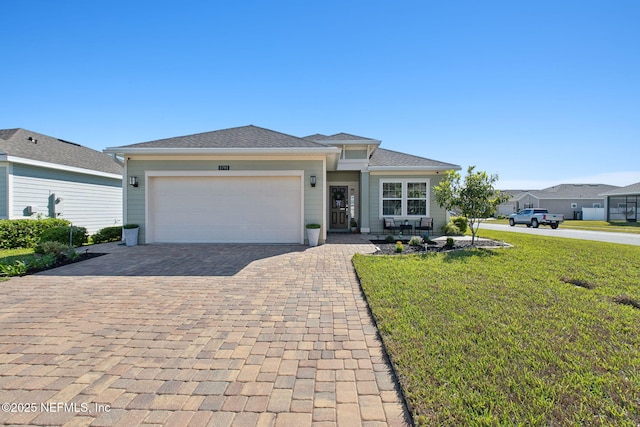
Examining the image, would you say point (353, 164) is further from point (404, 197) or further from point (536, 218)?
point (536, 218)

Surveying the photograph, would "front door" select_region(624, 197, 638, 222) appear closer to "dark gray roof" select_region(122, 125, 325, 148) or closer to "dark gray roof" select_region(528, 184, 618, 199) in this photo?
"dark gray roof" select_region(528, 184, 618, 199)

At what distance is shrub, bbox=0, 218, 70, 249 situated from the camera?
875 cm

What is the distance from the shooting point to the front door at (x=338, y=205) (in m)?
14.0

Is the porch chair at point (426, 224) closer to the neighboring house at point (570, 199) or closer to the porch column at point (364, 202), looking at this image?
the porch column at point (364, 202)

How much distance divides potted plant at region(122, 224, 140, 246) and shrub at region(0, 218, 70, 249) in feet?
9.63

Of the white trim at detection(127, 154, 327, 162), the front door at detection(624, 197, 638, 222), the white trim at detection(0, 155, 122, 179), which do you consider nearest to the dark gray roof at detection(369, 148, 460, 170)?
the white trim at detection(127, 154, 327, 162)

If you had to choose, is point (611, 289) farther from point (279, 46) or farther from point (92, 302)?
point (279, 46)

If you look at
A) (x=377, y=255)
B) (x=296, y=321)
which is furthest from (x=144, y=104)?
(x=296, y=321)

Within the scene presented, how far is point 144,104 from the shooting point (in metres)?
11.8

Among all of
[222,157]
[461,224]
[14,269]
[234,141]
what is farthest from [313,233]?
[461,224]

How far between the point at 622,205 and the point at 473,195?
3286 cm

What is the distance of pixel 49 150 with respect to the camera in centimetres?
1213

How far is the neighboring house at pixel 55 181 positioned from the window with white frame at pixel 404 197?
14.5m

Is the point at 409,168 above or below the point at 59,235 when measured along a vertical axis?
above
